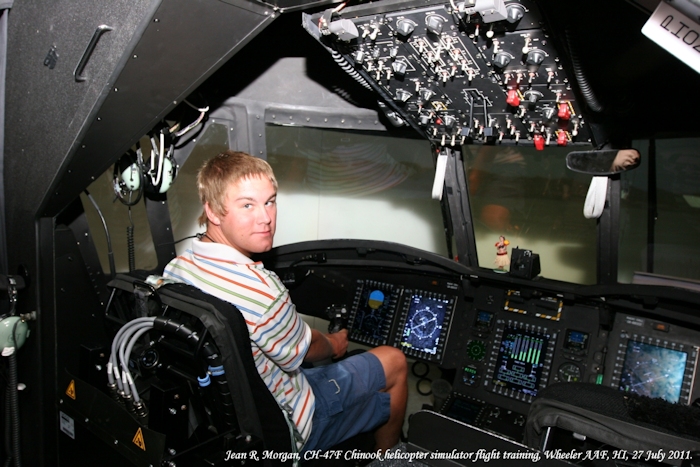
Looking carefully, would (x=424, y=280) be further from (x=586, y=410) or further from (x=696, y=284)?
(x=586, y=410)

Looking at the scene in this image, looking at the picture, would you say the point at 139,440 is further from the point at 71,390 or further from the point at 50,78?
the point at 50,78

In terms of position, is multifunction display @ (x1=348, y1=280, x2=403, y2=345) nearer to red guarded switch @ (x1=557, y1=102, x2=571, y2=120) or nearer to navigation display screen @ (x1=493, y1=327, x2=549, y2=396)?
navigation display screen @ (x1=493, y1=327, x2=549, y2=396)

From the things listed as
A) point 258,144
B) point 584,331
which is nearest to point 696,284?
point 584,331

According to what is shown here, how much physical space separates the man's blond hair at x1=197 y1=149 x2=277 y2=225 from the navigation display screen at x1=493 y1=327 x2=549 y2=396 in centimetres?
142

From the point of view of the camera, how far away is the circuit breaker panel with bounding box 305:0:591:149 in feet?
5.19

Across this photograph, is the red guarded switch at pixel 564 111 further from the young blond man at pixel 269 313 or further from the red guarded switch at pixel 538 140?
the young blond man at pixel 269 313

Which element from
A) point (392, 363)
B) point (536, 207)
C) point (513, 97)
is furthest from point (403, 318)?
point (513, 97)

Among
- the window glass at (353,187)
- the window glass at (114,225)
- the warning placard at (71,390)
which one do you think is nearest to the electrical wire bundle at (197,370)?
the warning placard at (71,390)

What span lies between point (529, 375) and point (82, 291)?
6.59 ft

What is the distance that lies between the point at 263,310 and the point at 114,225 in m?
2.28

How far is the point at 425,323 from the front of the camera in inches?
112

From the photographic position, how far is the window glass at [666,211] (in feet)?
8.97

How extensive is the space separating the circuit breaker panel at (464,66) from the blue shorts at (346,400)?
1.07 m

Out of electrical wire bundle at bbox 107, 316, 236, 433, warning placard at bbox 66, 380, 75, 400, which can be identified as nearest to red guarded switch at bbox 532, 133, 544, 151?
electrical wire bundle at bbox 107, 316, 236, 433
